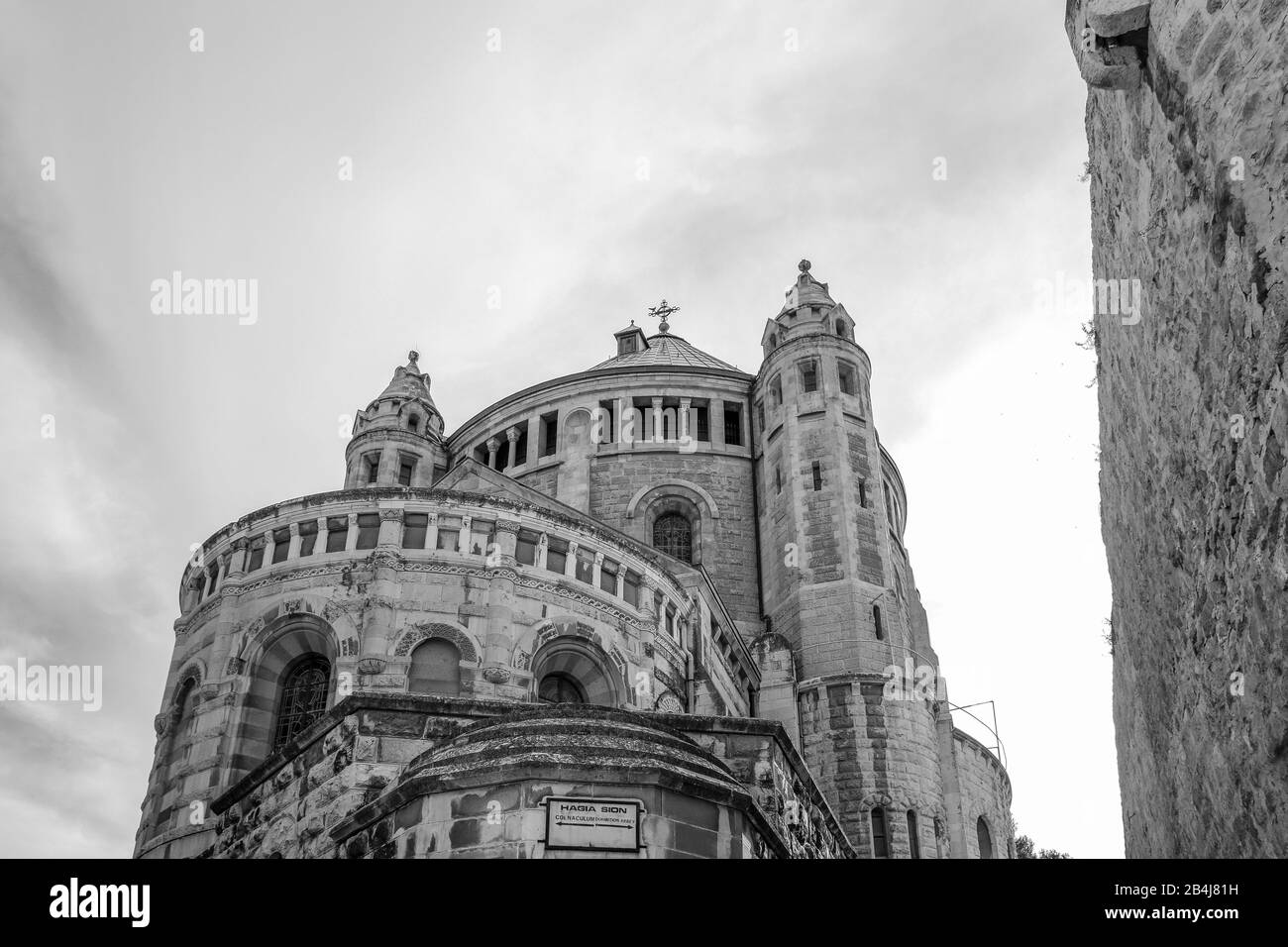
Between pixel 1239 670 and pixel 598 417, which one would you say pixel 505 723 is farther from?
pixel 598 417

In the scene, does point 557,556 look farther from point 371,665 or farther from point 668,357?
point 668,357

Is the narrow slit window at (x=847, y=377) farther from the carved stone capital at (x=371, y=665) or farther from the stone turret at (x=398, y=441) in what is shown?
the carved stone capital at (x=371, y=665)

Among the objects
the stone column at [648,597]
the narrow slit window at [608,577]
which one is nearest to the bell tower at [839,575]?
the stone column at [648,597]

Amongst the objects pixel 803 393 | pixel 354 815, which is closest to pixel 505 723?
pixel 354 815

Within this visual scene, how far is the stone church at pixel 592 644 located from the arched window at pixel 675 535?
8cm

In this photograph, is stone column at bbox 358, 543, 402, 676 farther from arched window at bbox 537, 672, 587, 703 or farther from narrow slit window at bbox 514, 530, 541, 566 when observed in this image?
arched window at bbox 537, 672, 587, 703

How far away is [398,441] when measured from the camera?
36.7m

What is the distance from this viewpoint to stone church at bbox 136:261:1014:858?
1091cm

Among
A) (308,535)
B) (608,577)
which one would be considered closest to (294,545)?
(308,535)

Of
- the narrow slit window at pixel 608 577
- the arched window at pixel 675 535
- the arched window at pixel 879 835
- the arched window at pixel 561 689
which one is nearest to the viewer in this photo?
the arched window at pixel 561 689

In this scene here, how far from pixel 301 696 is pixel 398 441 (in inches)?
640

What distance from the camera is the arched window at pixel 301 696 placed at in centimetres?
2113
